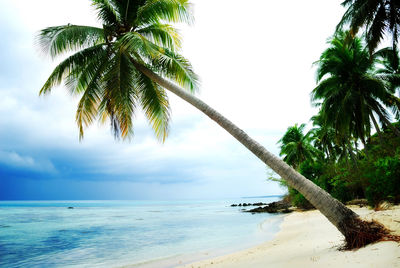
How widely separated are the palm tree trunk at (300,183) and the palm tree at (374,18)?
8.97 meters

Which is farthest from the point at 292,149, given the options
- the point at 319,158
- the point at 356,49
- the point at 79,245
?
the point at 79,245

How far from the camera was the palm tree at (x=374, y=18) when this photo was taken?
10703 millimetres

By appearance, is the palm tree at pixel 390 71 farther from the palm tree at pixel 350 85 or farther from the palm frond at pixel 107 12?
the palm frond at pixel 107 12

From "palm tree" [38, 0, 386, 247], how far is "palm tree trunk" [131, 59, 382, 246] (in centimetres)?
6

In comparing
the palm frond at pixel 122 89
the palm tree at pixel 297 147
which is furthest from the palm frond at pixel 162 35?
the palm tree at pixel 297 147

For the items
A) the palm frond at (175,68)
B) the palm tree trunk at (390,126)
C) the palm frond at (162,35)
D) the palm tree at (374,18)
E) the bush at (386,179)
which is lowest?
the bush at (386,179)

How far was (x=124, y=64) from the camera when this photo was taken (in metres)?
7.84

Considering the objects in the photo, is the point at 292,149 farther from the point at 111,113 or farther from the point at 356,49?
the point at 111,113

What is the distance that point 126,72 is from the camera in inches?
307

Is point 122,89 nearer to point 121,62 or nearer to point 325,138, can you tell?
point 121,62

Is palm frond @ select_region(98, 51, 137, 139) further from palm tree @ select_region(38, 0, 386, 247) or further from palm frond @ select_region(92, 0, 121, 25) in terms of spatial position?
palm frond @ select_region(92, 0, 121, 25)

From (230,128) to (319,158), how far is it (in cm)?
3089

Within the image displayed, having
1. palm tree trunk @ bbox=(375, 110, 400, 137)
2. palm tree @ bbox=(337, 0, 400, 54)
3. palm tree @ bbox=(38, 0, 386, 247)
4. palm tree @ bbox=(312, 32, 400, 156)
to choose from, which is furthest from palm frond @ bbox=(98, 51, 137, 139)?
palm tree trunk @ bbox=(375, 110, 400, 137)

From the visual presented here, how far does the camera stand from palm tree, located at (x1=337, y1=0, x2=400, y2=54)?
35.1ft
